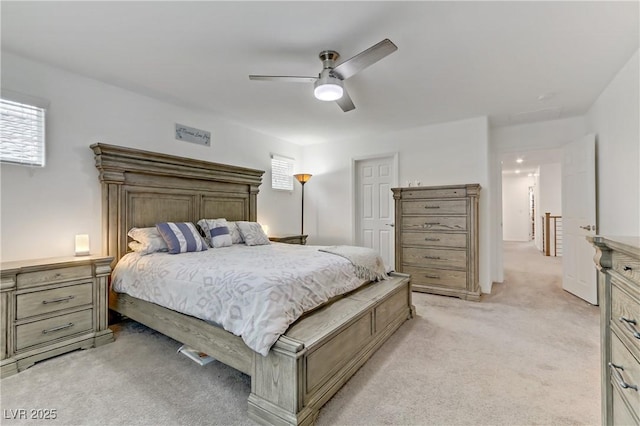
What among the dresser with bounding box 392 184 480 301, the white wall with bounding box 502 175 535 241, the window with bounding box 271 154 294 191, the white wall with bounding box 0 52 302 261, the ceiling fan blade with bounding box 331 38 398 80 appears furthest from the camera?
the white wall with bounding box 502 175 535 241

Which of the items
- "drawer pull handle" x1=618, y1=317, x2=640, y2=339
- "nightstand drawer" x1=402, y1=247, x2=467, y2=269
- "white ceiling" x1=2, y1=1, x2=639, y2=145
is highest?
"white ceiling" x1=2, y1=1, x2=639, y2=145

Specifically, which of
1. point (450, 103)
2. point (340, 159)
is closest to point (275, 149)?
point (340, 159)

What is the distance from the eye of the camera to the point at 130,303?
2.59 meters

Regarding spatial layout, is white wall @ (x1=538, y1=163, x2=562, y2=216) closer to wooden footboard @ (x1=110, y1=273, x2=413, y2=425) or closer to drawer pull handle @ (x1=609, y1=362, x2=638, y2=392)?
wooden footboard @ (x1=110, y1=273, x2=413, y2=425)

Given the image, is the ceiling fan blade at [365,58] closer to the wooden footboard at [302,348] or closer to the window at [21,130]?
the wooden footboard at [302,348]

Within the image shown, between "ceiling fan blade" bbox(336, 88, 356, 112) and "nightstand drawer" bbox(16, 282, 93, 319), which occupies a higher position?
"ceiling fan blade" bbox(336, 88, 356, 112)

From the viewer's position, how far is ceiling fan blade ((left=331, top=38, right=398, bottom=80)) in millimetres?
1860

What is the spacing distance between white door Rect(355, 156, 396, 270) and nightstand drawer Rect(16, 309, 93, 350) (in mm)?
3840

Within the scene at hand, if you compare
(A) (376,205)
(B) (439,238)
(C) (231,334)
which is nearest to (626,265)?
(C) (231,334)

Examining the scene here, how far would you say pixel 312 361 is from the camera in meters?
1.58

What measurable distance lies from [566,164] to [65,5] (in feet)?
18.5

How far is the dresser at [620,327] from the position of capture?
897 mm

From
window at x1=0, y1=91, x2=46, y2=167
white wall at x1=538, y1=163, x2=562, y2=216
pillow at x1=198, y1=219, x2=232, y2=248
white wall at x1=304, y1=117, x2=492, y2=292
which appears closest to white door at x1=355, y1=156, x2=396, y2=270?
white wall at x1=304, y1=117, x2=492, y2=292

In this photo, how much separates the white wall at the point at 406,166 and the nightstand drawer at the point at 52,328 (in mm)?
3691
